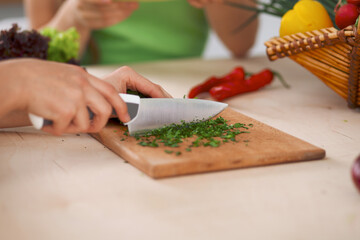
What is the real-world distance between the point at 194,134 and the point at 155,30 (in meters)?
1.65

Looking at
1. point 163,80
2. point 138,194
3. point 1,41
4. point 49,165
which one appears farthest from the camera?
point 163,80

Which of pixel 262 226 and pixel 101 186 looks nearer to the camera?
pixel 262 226

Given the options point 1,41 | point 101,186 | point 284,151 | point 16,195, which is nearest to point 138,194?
point 101,186

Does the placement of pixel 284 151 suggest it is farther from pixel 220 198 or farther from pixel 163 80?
pixel 163 80

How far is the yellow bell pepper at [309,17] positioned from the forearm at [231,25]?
1.02 metres

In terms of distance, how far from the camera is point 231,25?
243 centimetres

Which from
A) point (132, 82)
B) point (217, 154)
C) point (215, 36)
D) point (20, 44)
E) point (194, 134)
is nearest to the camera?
point (217, 154)

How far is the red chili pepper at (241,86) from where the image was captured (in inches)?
57.4

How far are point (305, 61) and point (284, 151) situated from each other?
1.53 feet

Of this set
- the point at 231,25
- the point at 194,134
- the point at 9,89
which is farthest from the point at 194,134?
the point at 231,25

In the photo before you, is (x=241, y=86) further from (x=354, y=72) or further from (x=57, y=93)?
(x=57, y=93)

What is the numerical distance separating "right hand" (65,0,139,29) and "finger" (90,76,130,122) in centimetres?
116

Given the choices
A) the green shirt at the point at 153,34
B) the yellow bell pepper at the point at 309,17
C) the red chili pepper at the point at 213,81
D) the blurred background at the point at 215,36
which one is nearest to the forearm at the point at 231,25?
the green shirt at the point at 153,34

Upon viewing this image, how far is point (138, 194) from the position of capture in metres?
0.77
